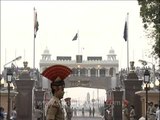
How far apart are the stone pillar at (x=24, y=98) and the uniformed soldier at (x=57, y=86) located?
1231 inches

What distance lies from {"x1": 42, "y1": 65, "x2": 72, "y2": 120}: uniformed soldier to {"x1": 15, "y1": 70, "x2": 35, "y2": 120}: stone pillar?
31.3m

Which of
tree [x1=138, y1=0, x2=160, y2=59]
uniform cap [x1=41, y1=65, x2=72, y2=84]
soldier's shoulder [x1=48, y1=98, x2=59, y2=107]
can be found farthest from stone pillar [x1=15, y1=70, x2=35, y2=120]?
soldier's shoulder [x1=48, y1=98, x2=59, y2=107]

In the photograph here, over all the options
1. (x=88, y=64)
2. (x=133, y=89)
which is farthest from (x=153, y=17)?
(x=88, y=64)

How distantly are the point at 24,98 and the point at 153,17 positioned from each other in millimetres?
16111

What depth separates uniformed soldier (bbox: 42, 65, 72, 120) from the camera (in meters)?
7.97

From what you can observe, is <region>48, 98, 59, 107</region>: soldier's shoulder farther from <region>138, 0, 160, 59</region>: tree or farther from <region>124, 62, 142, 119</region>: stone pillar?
<region>124, 62, 142, 119</region>: stone pillar

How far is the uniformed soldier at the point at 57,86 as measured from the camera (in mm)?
7973

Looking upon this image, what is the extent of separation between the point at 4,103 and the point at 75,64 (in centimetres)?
5273

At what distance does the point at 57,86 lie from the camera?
8.13 m

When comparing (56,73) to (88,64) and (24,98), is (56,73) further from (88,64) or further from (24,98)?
(88,64)

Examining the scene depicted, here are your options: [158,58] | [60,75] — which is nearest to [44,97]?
[158,58]

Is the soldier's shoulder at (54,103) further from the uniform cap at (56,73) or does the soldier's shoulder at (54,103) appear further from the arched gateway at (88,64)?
the arched gateway at (88,64)

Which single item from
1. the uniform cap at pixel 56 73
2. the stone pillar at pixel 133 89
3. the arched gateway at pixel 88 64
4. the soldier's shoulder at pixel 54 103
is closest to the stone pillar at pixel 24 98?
the stone pillar at pixel 133 89

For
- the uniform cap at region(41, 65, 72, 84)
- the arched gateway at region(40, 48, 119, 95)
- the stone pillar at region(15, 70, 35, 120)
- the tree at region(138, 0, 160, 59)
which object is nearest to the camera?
the uniform cap at region(41, 65, 72, 84)
